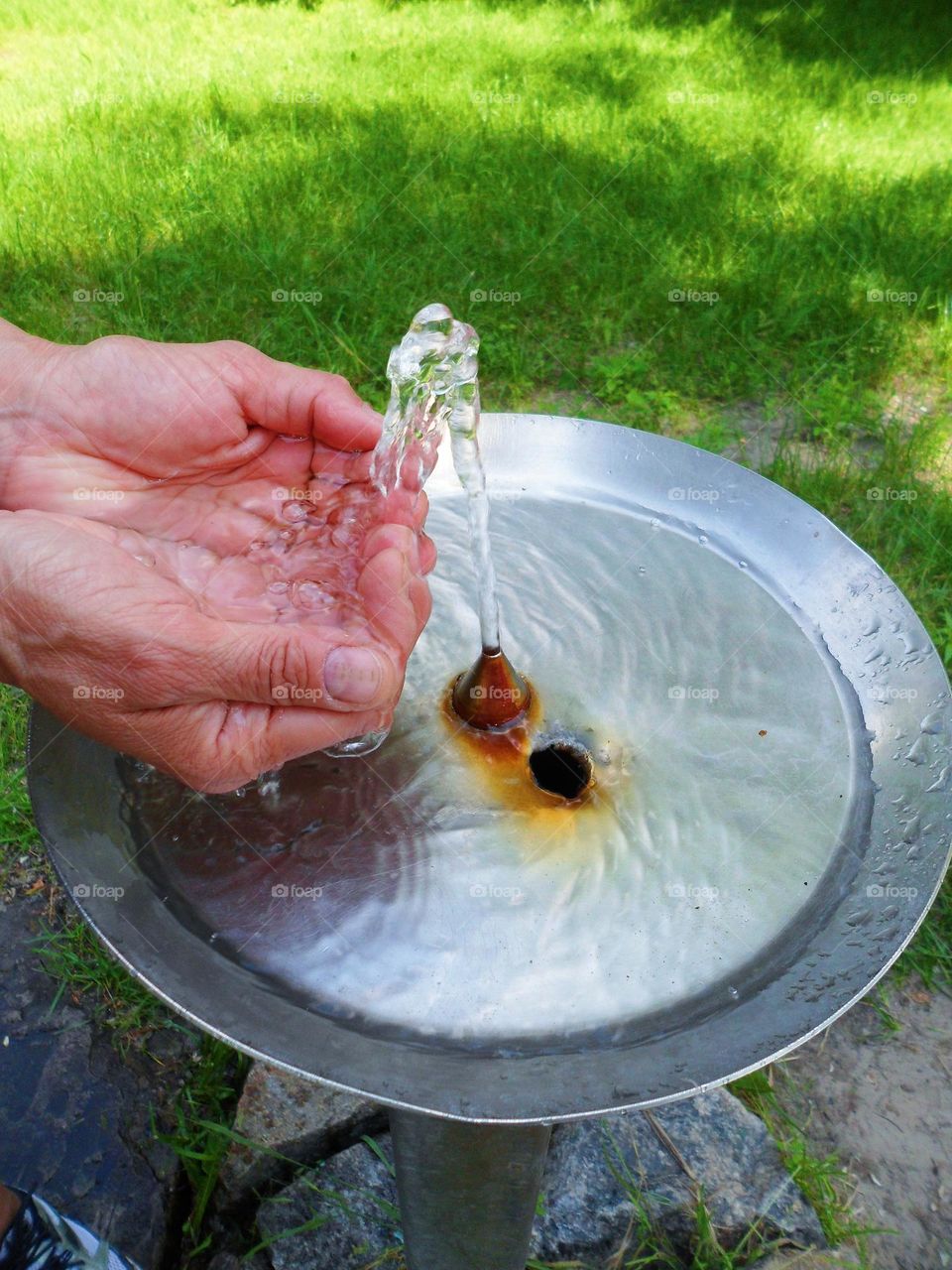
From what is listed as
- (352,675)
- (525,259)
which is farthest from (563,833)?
(525,259)

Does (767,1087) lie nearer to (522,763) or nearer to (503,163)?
(522,763)

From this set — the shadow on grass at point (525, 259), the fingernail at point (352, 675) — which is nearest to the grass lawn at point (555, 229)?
the shadow on grass at point (525, 259)

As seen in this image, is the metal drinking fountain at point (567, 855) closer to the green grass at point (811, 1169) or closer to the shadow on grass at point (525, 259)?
the green grass at point (811, 1169)

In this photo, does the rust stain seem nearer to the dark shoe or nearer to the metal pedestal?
the metal pedestal

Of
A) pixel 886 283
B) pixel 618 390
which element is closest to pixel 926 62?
pixel 886 283

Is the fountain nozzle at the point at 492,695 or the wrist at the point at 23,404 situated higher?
the wrist at the point at 23,404

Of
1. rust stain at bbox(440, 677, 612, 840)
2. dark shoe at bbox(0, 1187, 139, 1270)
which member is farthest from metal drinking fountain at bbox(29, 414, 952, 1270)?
dark shoe at bbox(0, 1187, 139, 1270)

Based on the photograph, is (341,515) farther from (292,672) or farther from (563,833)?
(563,833)

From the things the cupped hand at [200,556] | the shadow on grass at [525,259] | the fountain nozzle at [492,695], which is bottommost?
the shadow on grass at [525,259]
